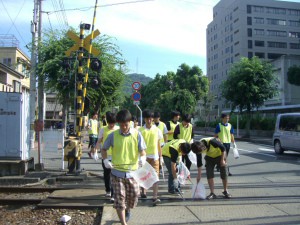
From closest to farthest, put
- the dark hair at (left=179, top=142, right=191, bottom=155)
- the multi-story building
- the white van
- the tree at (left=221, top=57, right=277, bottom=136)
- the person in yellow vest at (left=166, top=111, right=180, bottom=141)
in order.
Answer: the dark hair at (left=179, top=142, right=191, bottom=155) → the person in yellow vest at (left=166, top=111, right=180, bottom=141) → the white van → the tree at (left=221, top=57, right=277, bottom=136) → the multi-story building

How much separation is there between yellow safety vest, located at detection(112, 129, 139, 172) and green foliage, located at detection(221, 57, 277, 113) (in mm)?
23739

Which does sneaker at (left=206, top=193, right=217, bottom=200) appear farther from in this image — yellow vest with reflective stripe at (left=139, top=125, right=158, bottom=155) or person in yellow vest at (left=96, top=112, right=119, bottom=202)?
person in yellow vest at (left=96, top=112, right=119, bottom=202)

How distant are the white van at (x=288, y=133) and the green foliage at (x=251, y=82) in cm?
1097

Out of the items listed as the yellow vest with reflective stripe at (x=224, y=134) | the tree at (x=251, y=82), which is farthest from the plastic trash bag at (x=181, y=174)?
the tree at (x=251, y=82)

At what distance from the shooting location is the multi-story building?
8225cm

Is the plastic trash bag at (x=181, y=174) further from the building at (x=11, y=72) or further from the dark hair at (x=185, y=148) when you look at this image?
the building at (x=11, y=72)

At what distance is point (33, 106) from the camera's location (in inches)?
746

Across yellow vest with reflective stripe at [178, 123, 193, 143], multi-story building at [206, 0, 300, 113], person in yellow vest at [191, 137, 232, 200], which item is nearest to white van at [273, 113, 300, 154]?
yellow vest with reflective stripe at [178, 123, 193, 143]

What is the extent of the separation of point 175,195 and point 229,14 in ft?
286

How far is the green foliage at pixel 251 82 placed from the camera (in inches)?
1105

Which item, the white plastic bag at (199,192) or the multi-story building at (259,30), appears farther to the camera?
the multi-story building at (259,30)

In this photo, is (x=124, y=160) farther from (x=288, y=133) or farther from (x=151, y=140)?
(x=288, y=133)

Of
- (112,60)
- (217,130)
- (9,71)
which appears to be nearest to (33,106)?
(112,60)

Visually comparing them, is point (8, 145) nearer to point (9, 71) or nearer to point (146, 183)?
point (146, 183)
